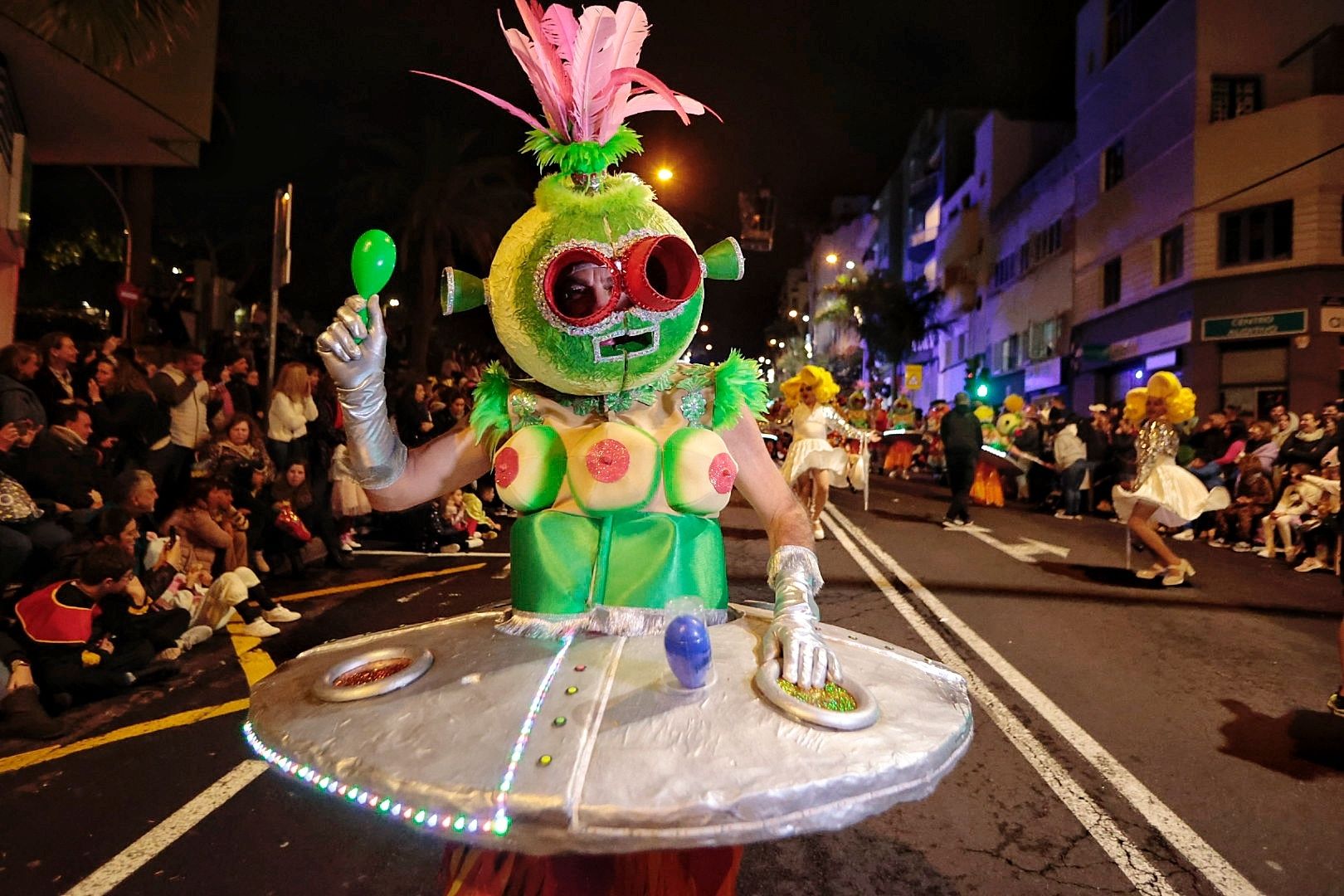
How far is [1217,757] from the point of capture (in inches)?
157

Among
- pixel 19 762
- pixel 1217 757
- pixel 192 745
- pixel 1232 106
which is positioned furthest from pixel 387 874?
pixel 1232 106

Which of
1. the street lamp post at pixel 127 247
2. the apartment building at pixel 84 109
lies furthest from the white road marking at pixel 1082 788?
the street lamp post at pixel 127 247

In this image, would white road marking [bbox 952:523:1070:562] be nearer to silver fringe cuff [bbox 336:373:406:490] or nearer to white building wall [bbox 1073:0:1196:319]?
silver fringe cuff [bbox 336:373:406:490]

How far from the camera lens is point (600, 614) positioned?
1.96 meters

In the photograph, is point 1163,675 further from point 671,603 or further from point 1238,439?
point 1238,439

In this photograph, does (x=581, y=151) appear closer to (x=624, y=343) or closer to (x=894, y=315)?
(x=624, y=343)

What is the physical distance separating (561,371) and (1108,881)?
105 inches

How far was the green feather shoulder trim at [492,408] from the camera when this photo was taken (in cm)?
225

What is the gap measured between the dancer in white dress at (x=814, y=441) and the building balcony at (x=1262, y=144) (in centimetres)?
1514

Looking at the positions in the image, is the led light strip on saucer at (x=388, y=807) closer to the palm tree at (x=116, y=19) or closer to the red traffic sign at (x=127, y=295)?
the palm tree at (x=116, y=19)

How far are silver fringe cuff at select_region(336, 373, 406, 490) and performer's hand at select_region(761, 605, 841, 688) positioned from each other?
108cm

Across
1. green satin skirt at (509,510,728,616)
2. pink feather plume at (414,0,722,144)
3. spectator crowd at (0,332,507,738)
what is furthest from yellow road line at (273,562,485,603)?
pink feather plume at (414,0,722,144)

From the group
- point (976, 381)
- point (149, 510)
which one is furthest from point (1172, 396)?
point (976, 381)

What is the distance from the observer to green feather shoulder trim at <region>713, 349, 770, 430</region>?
2.29m
